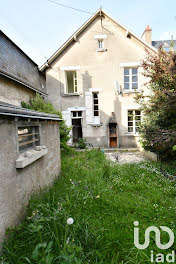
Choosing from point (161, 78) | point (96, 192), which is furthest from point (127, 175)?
point (161, 78)

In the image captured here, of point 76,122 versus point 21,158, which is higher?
point 76,122

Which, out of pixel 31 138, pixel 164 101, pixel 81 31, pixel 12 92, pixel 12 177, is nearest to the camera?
pixel 12 177

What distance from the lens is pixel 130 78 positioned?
928cm

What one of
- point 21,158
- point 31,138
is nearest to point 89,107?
point 31,138

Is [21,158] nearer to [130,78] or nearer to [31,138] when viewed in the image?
[31,138]

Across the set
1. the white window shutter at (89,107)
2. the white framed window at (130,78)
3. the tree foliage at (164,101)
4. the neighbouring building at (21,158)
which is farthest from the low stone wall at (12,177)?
the white framed window at (130,78)

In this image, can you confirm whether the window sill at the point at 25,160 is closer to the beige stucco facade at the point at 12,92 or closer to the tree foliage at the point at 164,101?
the tree foliage at the point at 164,101

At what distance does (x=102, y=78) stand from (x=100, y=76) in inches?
7.7

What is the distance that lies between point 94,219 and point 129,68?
31.4 feet

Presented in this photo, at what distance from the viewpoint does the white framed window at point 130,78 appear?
9245 millimetres

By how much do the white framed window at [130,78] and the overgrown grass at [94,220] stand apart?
709cm

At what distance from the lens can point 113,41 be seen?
29.6ft

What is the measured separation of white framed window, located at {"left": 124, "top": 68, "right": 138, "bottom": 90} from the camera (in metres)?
9.25

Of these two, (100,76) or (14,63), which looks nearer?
(14,63)
